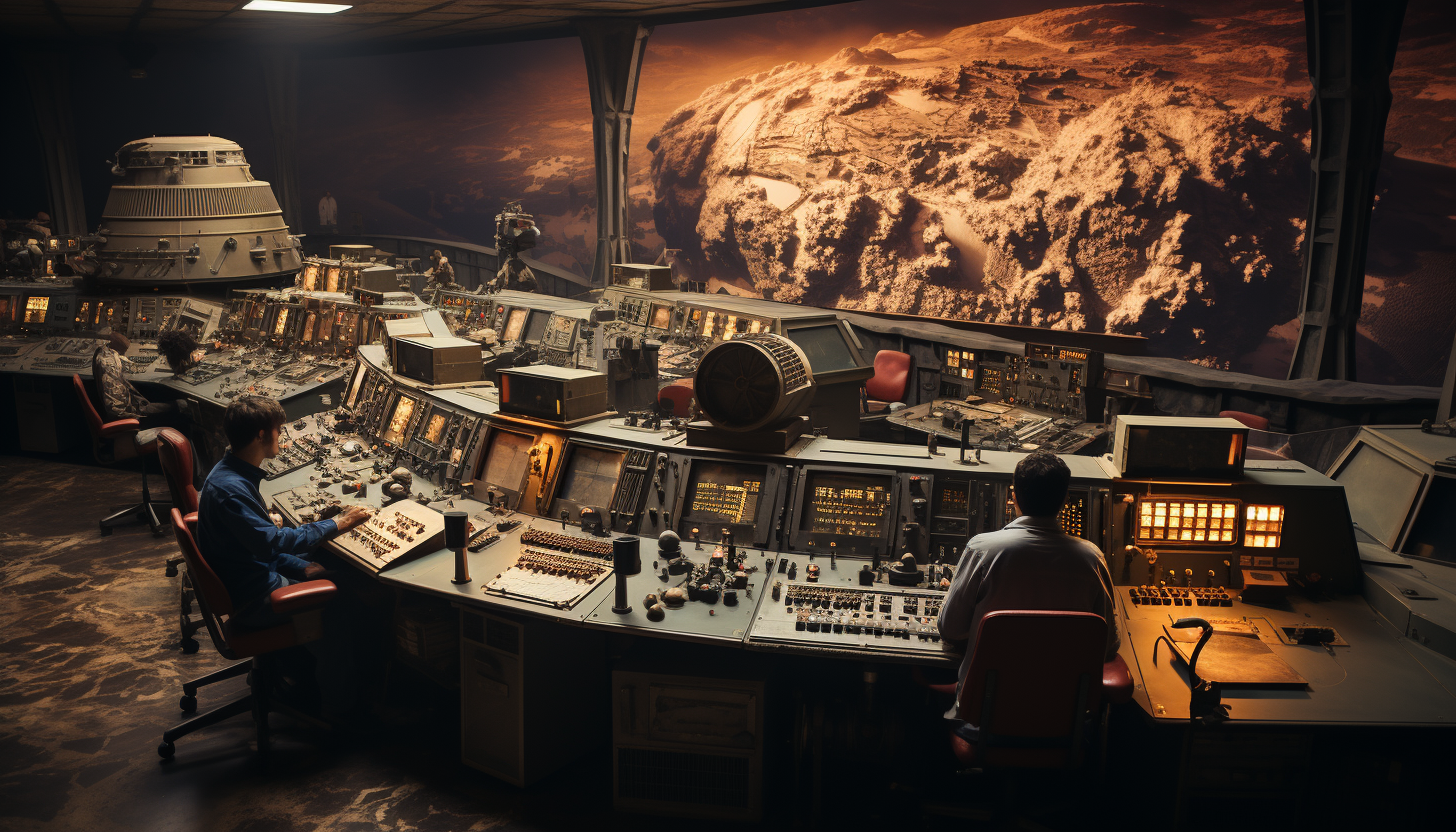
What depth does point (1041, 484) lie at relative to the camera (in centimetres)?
315

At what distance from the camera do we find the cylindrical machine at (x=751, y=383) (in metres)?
4.42

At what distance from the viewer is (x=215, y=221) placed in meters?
10.4

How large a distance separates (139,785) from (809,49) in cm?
1406

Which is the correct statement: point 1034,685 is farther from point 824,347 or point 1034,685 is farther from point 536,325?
point 536,325

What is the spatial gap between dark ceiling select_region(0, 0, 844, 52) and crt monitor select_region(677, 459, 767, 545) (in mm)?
9545

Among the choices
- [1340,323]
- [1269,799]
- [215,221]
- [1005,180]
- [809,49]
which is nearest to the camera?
[1269,799]

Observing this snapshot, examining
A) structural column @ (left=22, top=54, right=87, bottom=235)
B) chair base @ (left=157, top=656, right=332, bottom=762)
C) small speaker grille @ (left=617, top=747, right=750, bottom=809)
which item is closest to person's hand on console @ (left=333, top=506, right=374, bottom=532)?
chair base @ (left=157, top=656, right=332, bottom=762)

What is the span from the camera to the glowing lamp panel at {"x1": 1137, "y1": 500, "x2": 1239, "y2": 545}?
4.04 m

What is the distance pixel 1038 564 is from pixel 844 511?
133 cm

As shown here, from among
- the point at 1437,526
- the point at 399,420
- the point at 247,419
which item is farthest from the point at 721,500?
the point at 1437,526

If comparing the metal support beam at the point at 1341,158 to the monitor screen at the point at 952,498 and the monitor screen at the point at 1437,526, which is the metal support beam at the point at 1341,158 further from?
the monitor screen at the point at 952,498

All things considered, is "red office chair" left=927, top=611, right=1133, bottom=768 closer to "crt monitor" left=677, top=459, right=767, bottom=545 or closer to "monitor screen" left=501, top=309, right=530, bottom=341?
"crt monitor" left=677, top=459, right=767, bottom=545

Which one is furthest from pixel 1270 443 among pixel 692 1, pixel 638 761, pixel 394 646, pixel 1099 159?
pixel 692 1

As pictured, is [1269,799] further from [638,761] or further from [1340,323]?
[1340,323]
